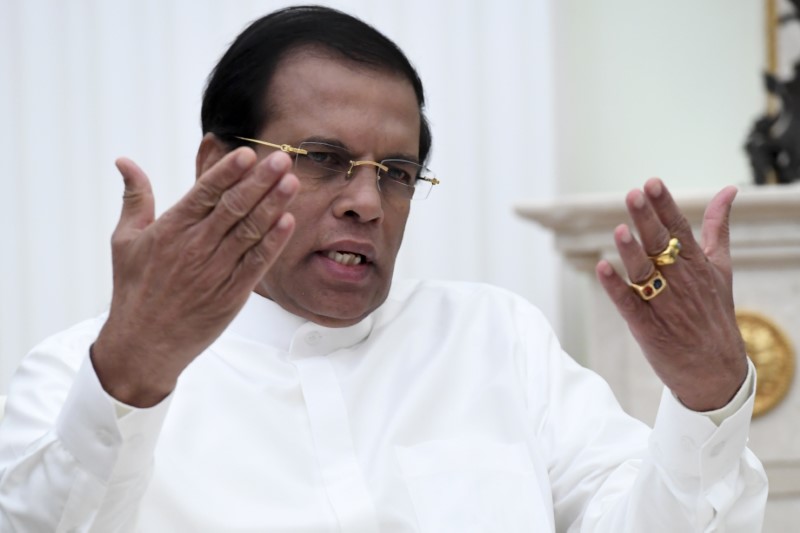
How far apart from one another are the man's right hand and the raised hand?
0.41 m

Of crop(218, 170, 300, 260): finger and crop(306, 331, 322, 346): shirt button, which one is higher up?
crop(218, 170, 300, 260): finger

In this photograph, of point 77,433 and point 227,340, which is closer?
point 77,433

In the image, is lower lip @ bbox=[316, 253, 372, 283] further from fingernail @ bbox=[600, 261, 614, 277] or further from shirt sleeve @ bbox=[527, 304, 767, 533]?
fingernail @ bbox=[600, 261, 614, 277]

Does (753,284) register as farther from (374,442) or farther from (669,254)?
(669,254)

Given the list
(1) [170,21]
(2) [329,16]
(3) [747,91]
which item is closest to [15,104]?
(1) [170,21]

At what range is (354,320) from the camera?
1749 millimetres

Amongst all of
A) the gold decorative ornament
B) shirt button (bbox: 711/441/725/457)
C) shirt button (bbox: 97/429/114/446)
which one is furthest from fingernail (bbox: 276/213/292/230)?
the gold decorative ornament

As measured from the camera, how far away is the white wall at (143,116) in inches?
123

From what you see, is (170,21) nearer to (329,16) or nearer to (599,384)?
(329,16)

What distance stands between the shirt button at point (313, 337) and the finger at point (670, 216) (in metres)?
0.72

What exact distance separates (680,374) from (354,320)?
64 cm

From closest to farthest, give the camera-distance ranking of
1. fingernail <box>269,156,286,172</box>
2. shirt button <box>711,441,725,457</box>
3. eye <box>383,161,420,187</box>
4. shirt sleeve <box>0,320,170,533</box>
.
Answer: fingernail <box>269,156,286,172</box> < shirt sleeve <box>0,320,170,533</box> < shirt button <box>711,441,725,457</box> < eye <box>383,161,420,187</box>

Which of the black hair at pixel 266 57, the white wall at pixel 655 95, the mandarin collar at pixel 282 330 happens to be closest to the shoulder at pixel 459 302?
the mandarin collar at pixel 282 330

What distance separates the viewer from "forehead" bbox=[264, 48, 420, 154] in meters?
1.70
